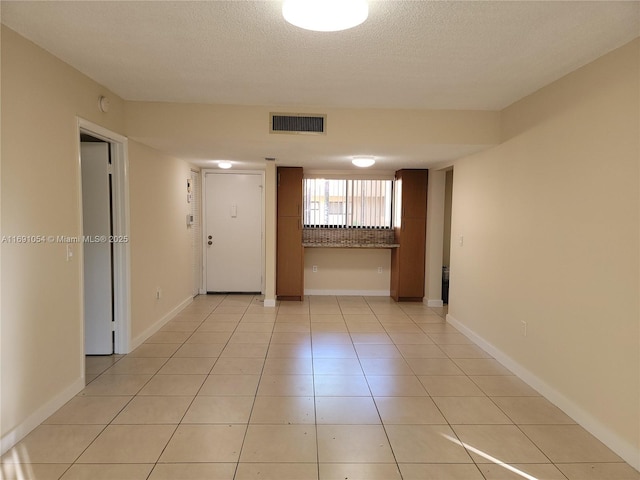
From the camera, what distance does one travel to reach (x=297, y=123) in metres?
3.91

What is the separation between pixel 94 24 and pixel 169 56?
0.51 metres

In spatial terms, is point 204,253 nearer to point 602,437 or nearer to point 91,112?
point 91,112

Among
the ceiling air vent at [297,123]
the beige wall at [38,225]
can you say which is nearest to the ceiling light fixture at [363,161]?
the ceiling air vent at [297,123]

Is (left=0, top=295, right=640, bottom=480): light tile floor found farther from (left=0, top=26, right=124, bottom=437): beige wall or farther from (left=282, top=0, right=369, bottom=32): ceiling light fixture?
(left=282, top=0, right=369, bottom=32): ceiling light fixture

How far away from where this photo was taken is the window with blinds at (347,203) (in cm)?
672

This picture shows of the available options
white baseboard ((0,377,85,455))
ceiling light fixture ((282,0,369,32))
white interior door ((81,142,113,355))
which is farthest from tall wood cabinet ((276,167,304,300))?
ceiling light fixture ((282,0,369,32))

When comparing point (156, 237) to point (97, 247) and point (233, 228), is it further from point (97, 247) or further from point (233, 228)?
point (233, 228)

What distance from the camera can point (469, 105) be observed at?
3791 millimetres

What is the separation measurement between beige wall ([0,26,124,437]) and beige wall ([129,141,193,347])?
995 millimetres

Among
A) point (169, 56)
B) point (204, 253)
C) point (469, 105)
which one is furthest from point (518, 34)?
point (204, 253)

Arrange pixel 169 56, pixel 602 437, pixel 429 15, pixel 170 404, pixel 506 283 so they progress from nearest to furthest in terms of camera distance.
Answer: pixel 429 15, pixel 602 437, pixel 169 56, pixel 170 404, pixel 506 283

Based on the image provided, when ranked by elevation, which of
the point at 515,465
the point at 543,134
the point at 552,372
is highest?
the point at 543,134

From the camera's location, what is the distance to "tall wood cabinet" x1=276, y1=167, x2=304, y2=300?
616cm

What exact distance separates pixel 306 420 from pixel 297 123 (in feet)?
8.61
